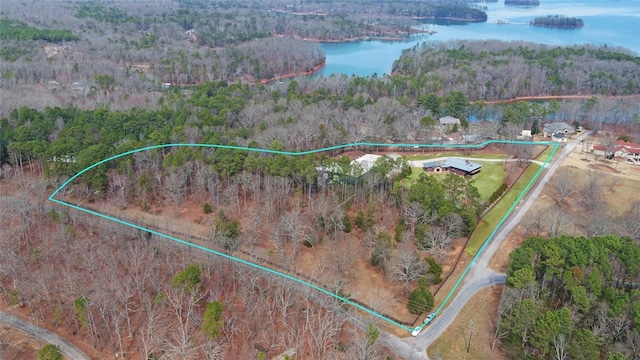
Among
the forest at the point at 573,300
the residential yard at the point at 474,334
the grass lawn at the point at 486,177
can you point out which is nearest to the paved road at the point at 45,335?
the residential yard at the point at 474,334

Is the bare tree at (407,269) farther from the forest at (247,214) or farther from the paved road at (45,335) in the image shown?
the paved road at (45,335)

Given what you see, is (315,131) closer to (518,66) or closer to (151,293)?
(151,293)

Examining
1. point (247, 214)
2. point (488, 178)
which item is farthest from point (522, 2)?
point (247, 214)

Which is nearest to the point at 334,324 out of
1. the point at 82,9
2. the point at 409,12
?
the point at 82,9

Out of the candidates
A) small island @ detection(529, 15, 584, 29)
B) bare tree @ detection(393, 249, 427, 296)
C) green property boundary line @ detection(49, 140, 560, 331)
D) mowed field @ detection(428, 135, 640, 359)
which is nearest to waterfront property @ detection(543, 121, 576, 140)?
green property boundary line @ detection(49, 140, 560, 331)

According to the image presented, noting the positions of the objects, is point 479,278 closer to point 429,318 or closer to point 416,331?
point 429,318
